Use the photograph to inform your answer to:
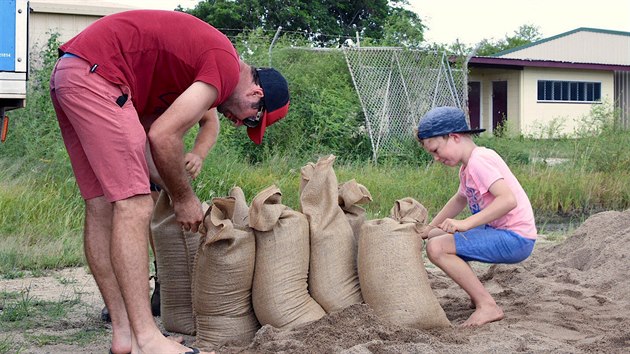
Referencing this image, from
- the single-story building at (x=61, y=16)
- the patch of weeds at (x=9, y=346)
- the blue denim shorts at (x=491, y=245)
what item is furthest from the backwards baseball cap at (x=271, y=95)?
the single-story building at (x=61, y=16)

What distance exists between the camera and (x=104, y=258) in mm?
3875

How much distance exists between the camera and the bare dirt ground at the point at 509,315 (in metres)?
3.84

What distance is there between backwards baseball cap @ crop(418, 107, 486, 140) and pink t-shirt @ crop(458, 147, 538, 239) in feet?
0.51

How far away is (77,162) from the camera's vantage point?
12.8 feet

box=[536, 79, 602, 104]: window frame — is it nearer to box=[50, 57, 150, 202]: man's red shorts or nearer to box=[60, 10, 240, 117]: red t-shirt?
box=[60, 10, 240, 117]: red t-shirt

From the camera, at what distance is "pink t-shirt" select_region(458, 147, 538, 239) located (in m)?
4.41

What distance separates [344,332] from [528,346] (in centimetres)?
83

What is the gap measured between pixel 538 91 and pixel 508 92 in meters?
0.91

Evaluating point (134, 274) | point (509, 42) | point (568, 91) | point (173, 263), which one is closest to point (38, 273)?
point (173, 263)

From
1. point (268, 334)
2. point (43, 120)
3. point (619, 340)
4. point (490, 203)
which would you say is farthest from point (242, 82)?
point (43, 120)

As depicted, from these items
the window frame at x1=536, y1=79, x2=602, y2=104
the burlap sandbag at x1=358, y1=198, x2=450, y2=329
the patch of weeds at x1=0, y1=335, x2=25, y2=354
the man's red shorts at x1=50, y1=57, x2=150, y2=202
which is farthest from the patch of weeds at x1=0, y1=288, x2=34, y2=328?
the window frame at x1=536, y1=79, x2=602, y2=104

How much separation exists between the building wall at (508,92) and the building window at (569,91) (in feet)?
2.91

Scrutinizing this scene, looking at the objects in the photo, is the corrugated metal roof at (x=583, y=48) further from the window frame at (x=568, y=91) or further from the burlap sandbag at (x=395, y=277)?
the burlap sandbag at (x=395, y=277)

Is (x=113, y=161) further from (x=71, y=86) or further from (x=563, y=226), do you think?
(x=563, y=226)
